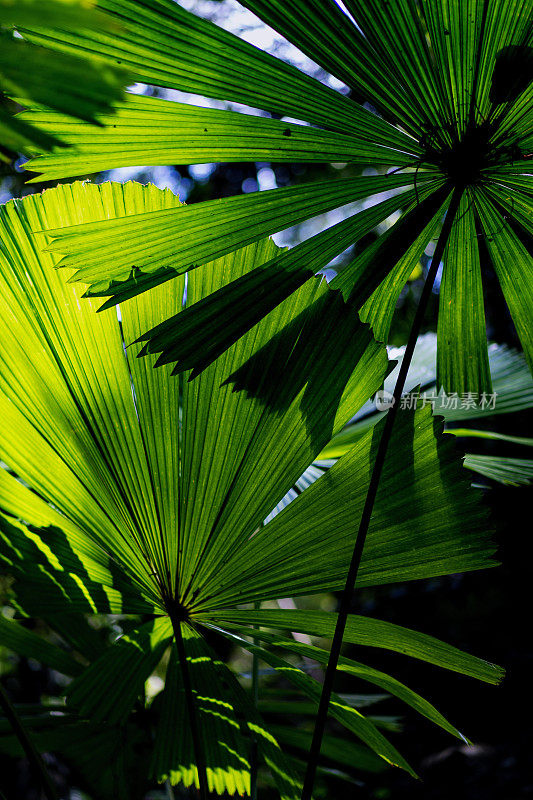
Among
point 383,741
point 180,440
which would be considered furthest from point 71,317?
point 383,741

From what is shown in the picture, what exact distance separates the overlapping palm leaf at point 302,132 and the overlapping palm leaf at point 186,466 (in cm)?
6

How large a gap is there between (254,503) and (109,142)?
0.54 m

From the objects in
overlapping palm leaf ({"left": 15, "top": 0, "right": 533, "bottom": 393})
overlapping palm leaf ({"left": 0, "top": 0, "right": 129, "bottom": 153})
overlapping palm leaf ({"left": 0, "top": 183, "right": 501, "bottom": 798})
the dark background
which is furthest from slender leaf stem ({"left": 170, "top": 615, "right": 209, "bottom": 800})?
the dark background

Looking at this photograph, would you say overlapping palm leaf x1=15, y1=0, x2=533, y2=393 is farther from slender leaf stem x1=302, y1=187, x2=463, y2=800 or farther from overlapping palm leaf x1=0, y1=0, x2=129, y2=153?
overlapping palm leaf x1=0, y1=0, x2=129, y2=153

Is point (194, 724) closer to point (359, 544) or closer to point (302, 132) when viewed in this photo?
point (359, 544)

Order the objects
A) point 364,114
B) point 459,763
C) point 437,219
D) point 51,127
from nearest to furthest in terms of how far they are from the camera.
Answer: point 51,127 → point 364,114 → point 437,219 → point 459,763

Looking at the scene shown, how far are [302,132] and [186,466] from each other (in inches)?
19.6

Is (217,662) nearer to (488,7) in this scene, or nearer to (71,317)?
(71,317)

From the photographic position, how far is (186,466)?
0.92 m

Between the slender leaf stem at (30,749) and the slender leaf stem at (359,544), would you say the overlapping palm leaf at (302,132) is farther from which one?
the slender leaf stem at (30,749)

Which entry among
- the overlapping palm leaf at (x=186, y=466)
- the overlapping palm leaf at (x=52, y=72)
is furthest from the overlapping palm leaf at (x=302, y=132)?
the overlapping palm leaf at (x=52, y=72)

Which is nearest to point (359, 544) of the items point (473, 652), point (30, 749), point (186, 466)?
point (186, 466)

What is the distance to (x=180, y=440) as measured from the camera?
3.15 ft

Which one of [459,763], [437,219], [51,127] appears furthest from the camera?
[459,763]
